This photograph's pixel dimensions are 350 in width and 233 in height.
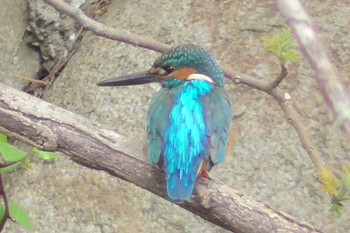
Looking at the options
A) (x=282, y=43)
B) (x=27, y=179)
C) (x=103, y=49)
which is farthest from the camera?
(x=103, y=49)

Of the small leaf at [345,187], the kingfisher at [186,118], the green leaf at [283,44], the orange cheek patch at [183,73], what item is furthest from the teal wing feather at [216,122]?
the small leaf at [345,187]

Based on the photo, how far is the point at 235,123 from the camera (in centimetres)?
332

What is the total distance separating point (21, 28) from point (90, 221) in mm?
1072

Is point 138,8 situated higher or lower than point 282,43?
lower

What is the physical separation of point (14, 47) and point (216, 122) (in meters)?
1.85

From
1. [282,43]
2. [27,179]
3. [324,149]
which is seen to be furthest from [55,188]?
[282,43]

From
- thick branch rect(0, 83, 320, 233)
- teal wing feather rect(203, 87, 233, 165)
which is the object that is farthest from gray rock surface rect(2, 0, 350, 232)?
thick branch rect(0, 83, 320, 233)

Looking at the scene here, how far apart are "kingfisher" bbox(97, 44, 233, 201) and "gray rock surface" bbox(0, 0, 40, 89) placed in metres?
1.46

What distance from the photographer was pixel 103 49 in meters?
3.65

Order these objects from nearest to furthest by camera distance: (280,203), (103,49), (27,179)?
(280,203), (27,179), (103,49)

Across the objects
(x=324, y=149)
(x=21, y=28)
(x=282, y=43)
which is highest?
(x=282, y=43)

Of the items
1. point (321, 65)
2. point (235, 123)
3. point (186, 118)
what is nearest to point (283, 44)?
point (186, 118)

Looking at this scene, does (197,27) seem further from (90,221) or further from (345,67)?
(90,221)

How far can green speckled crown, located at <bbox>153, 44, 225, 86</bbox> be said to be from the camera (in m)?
2.29
